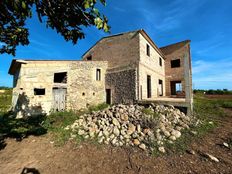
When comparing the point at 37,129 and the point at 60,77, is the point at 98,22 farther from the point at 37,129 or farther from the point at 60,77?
the point at 60,77

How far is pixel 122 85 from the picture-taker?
40.3 feet

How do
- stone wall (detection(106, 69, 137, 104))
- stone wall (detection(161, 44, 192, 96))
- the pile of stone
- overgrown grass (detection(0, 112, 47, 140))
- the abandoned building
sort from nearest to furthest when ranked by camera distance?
the pile of stone < overgrown grass (detection(0, 112, 47, 140)) < the abandoned building < stone wall (detection(106, 69, 137, 104)) < stone wall (detection(161, 44, 192, 96))

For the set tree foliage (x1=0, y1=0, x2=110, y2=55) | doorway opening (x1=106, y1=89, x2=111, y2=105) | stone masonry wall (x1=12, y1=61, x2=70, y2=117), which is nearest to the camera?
tree foliage (x1=0, y1=0, x2=110, y2=55)

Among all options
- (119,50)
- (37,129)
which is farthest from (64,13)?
(119,50)

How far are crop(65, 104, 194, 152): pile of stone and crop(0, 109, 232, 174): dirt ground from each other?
598mm

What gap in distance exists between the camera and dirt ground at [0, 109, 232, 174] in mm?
4062

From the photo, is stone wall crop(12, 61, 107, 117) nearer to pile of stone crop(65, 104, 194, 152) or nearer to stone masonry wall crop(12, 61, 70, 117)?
stone masonry wall crop(12, 61, 70, 117)

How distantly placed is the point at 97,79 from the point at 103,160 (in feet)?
31.3

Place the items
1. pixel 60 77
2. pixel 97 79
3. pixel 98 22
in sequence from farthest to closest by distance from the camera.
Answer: pixel 97 79
pixel 60 77
pixel 98 22

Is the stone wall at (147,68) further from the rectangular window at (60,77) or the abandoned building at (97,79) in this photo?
the rectangular window at (60,77)

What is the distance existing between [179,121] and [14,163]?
24.5 ft

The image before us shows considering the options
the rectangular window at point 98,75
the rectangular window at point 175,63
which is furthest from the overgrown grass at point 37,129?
the rectangular window at point 175,63

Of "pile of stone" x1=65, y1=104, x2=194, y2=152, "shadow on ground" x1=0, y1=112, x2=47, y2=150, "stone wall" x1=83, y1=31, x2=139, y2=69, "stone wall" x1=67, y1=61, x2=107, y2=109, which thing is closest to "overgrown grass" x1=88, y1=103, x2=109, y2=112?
"stone wall" x1=67, y1=61, x2=107, y2=109

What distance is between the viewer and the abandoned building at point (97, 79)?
10203mm
